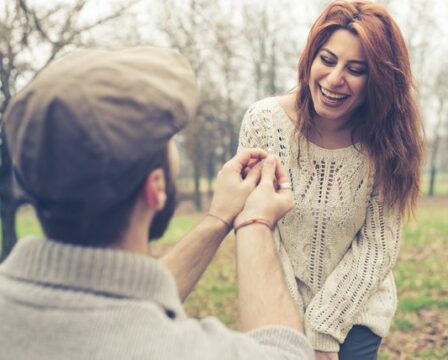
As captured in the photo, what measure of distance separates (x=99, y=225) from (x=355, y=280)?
57.8 inches

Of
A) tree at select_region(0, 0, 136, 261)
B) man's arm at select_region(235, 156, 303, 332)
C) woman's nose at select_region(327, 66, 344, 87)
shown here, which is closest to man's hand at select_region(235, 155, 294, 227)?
man's arm at select_region(235, 156, 303, 332)

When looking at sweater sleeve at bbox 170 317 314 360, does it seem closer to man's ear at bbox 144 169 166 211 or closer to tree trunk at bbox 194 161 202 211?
man's ear at bbox 144 169 166 211

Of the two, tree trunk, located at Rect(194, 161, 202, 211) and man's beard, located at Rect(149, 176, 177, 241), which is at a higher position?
man's beard, located at Rect(149, 176, 177, 241)

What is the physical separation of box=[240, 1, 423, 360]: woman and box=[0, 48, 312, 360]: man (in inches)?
44.0

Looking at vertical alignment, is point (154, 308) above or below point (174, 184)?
below

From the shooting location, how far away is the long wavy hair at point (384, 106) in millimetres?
2312

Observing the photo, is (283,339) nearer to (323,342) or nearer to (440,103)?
(323,342)

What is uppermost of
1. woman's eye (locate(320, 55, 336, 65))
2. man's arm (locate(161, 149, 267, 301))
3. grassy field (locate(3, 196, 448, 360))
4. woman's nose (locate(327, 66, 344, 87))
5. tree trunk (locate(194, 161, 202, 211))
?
woman's eye (locate(320, 55, 336, 65))

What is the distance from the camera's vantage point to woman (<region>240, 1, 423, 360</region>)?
7.71 feet

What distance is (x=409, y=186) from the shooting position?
237cm

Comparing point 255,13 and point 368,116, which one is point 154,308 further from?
point 255,13

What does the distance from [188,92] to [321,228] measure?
133 cm

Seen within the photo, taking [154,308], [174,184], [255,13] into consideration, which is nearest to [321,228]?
A: [174,184]

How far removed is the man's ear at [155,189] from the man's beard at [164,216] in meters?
0.06
